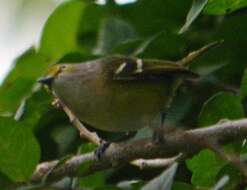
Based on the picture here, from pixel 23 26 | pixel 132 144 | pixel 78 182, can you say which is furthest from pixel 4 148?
pixel 23 26

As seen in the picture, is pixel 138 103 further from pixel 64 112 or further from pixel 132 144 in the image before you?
pixel 132 144

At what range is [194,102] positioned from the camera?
2.50m

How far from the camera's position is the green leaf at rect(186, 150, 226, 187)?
211 centimetres

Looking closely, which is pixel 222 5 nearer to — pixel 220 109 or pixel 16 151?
pixel 220 109

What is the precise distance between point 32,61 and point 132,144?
94cm

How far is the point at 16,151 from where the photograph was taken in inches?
86.5

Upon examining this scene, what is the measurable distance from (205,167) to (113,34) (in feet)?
2.46

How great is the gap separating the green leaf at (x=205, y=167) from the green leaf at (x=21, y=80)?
87 cm

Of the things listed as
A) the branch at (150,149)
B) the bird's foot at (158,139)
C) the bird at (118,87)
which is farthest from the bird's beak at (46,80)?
the bird's foot at (158,139)

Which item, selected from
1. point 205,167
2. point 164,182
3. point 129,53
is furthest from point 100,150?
point 129,53

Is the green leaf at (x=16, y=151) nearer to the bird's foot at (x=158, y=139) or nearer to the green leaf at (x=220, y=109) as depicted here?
the bird's foot at (x=158, y=139)

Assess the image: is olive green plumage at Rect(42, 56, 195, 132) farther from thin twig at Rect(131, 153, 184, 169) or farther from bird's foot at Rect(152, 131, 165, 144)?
bird's foot at Rect(152, 131, 165, 144)

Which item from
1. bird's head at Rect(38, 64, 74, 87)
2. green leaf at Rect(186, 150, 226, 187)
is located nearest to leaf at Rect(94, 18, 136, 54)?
bird's head at Rect(38, 64, 74, 87)

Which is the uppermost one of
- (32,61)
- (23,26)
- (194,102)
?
(32,61)
